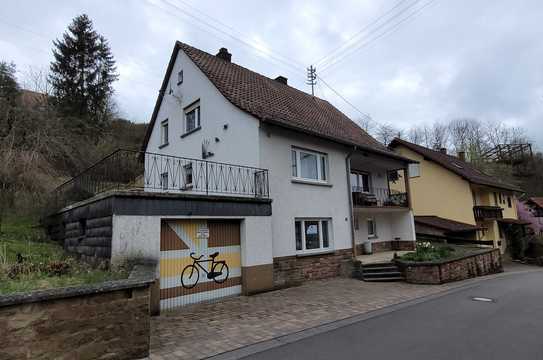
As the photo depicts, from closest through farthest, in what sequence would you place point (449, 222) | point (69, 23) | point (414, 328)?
point (414, 328) → point (449, 222) → point (69, 23)

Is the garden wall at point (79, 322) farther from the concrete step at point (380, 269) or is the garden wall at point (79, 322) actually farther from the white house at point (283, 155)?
the concrete step at point (380, 269)

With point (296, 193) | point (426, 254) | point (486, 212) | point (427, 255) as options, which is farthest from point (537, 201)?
point (296, 193)

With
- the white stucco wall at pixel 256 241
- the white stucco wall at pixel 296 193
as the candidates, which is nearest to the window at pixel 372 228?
the white stucco wall at pixel 296 193

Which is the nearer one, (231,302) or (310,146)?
(231,302)

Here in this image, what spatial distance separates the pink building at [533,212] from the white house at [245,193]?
24944 millimetres

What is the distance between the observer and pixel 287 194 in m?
11.2

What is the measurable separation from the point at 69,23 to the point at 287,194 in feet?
100

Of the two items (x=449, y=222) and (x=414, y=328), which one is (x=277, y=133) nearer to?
(x=414, y=328)

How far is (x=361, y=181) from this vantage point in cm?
1744

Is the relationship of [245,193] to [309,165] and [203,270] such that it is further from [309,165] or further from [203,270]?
[309,165]

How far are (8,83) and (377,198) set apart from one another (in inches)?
787

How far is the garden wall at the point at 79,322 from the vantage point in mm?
3805

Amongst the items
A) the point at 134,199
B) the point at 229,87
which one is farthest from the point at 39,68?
the point at 134,199

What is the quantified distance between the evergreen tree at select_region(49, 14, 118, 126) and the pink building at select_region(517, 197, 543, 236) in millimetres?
41651
